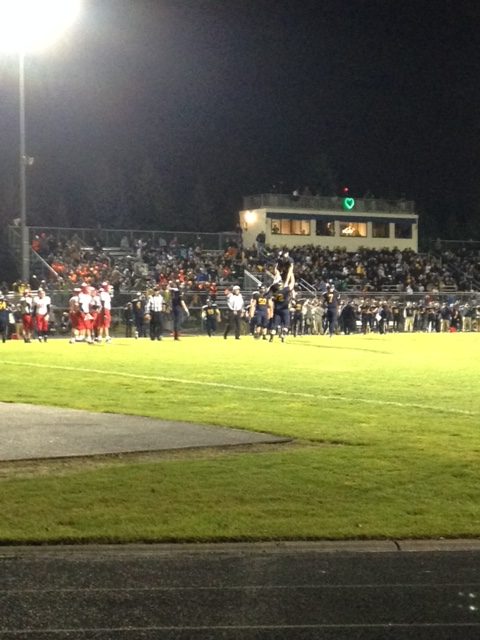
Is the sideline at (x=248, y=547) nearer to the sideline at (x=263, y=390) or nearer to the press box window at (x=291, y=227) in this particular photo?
the sideline at (x=263, y=390)

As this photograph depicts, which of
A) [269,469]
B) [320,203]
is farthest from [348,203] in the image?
[269,469]

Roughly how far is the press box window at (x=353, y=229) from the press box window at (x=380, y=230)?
→ 836mm

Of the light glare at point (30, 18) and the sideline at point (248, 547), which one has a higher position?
the light glare at point (30, 18)

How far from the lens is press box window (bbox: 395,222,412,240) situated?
224ft

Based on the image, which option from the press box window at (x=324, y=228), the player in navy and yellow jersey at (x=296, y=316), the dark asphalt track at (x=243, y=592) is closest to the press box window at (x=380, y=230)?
the press box window at (x=324, y=228)

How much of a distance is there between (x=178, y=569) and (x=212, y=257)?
141 feet

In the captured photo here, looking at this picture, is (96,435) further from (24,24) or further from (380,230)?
(380,230)

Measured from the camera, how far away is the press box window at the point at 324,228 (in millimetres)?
65250

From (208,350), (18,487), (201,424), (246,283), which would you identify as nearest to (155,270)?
(246,283)

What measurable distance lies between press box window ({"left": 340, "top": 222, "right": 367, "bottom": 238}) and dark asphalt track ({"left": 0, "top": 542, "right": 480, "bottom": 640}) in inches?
Answer: 2385

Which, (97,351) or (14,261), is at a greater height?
(14,261)

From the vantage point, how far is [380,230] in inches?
2665

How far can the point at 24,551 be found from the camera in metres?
5.94

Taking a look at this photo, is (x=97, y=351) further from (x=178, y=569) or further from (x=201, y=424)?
(x=178, y=569)
